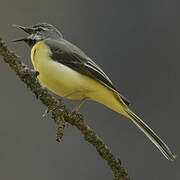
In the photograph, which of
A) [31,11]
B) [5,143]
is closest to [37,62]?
Result: [5,143]

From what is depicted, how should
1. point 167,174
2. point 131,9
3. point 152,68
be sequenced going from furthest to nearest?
point 131,9
point 152,68
point 167,174

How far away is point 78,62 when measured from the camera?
206 inches

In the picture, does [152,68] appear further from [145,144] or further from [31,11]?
[31,11]

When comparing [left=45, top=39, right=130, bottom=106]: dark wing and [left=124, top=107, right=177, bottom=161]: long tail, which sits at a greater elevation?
[left=45, top=39, right=130, bottom=106]: dark wing

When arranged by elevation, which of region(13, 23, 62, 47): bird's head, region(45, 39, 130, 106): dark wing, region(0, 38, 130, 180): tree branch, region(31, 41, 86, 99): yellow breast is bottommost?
region(0, 38, 130, 180): tree branch

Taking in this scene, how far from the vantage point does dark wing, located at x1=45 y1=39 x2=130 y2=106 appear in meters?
5.05

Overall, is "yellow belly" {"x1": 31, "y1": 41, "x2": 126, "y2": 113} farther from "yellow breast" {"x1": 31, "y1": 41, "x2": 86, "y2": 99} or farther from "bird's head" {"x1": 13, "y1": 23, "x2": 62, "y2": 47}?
"bird's head" {"x1": 13, "y1": 23, "x2": 62, "y2": 47}

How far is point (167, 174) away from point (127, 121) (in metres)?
1.35

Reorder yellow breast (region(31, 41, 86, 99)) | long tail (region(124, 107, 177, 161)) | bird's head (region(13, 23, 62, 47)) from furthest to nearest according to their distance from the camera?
bird's head (region(13, 23, 62, 47))
yellow breast (region(31, 41, 86, 99))
long tail (region(124, 107, 177, 161))

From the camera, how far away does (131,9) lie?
10.2 m

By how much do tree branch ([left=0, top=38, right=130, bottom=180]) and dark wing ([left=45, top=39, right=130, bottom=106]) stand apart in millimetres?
1175

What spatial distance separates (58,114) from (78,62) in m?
1.53

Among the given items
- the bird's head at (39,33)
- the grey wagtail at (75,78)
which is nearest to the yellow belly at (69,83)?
the grey wagtail at (75,78)

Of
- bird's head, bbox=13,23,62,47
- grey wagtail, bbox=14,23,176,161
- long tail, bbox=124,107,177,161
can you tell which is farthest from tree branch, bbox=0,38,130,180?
bird's head, bbox=13,23,62,47
